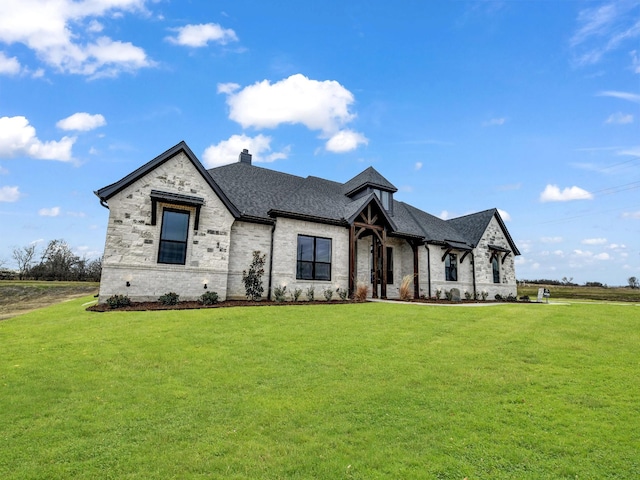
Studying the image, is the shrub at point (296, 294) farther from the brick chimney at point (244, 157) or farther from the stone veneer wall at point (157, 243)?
the brick chimney at point (244, 157)

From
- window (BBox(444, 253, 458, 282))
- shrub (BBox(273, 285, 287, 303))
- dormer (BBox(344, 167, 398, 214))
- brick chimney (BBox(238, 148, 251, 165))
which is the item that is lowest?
shrub (BBox(273, 285, 287, 303))

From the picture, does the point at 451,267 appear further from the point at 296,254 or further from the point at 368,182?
the point at 296,254

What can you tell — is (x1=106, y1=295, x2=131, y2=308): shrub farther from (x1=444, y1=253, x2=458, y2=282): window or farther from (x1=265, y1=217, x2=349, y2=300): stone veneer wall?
(x1=444, y1=253, x2=458, y2=282): window

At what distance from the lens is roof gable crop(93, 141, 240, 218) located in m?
14.0

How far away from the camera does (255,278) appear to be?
56.3ft

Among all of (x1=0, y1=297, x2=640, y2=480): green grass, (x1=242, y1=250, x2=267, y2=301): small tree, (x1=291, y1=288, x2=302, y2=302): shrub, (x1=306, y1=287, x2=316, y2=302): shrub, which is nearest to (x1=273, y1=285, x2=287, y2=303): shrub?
(x1=291, y1=288, x2=302, y2=302): shrub

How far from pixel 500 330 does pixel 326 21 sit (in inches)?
609

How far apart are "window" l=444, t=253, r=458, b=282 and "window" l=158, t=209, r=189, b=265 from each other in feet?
62.7

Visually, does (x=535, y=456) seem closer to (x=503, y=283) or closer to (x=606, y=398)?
(x=606, y=398)

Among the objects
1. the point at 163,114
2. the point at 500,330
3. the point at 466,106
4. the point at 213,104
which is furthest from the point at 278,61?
the point at 500,330

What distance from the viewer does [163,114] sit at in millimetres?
16234

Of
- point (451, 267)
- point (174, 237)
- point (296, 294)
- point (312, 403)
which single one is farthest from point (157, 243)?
point (451, 267)

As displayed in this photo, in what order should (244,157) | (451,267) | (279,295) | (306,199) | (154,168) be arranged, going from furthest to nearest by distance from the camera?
(451,267) < (244,157) < (306,199) < (279,295) < (154,168)

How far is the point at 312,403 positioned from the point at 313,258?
14036 millimetres
